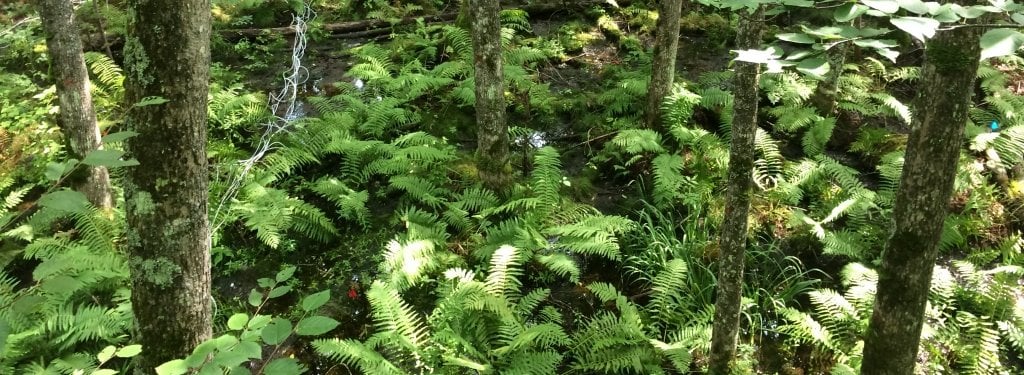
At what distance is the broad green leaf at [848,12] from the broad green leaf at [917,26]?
9 cm

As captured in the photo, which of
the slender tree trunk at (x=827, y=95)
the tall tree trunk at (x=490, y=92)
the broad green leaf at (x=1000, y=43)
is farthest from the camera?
the slender tree trunk at (x=827, y=95)

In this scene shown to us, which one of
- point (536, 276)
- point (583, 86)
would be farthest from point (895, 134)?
point (536, 276)

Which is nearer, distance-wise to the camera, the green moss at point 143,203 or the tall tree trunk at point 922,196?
the green moss at point 143,203

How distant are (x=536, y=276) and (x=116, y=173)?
5.10 m

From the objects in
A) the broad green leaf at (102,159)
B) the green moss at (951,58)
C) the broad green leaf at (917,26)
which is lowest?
the green moss at (951,58)

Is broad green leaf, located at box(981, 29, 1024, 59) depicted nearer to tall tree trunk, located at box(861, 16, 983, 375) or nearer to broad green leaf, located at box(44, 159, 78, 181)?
tall tree trunk, located at box(861, 16, 983, 375)

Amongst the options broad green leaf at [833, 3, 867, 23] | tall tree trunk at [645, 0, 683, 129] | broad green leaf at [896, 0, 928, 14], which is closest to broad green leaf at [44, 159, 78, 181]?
broad green leaf at [833, 3, 867, 23]

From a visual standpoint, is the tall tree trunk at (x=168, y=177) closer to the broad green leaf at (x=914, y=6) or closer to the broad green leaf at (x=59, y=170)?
the broad green leaf at (x=59, y=170)

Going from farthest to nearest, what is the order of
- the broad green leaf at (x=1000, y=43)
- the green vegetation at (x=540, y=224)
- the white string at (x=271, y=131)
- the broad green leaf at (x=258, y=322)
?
the white string at (x=271, y=131) < the green vegetation at (x=540, y=224) < the broad green leaf at (x=258, y=322) < the broad green leaf at (x=1000, y=43)

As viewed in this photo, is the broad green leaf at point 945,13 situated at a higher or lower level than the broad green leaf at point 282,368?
higher

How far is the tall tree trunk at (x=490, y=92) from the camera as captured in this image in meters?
5.61

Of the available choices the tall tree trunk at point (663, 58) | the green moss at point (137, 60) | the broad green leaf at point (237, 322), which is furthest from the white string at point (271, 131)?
the tall tree trunk at point (663, 58)

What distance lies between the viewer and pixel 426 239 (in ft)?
18.1

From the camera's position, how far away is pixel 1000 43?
1065 millimetres
